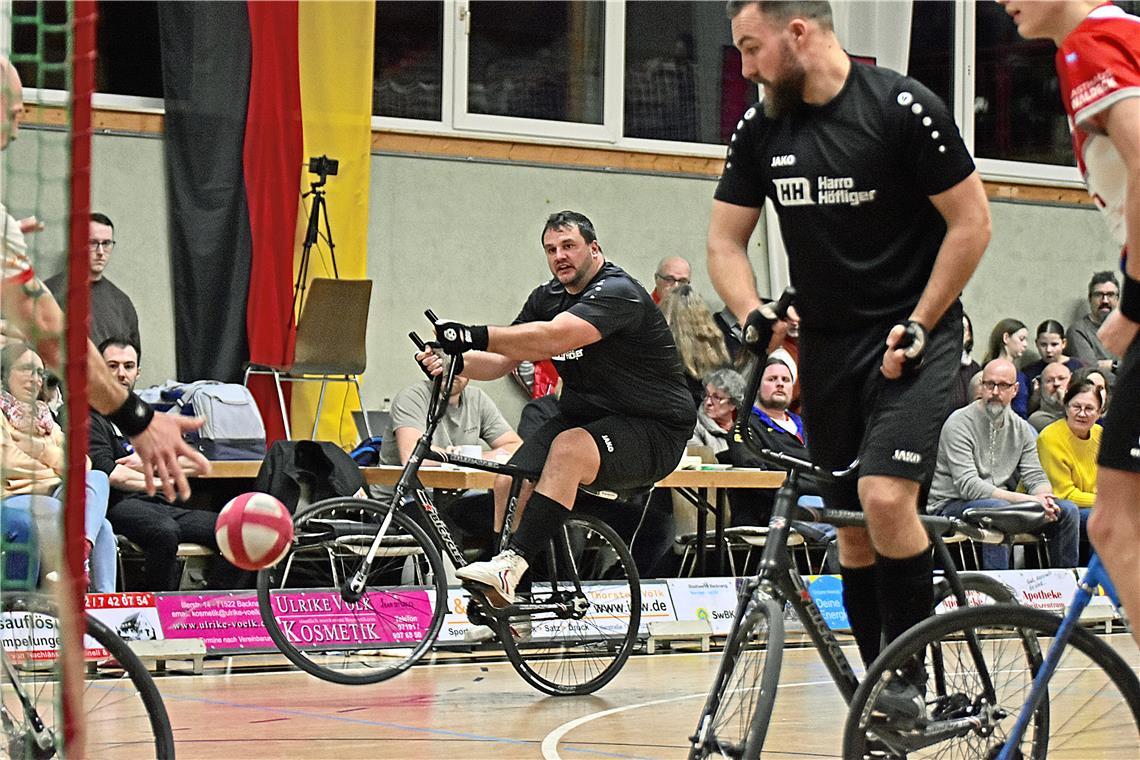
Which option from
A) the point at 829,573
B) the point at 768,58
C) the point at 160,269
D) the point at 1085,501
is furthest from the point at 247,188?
the point at 768,58

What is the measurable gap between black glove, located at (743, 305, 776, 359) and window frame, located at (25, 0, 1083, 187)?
299 inches

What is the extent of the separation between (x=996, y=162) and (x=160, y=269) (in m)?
7.30

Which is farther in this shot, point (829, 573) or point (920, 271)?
point (829, 573)

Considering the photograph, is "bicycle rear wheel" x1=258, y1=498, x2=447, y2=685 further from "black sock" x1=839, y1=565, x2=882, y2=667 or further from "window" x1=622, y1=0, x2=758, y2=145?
"window" x1=622, y1=0, x2=758, y2=145

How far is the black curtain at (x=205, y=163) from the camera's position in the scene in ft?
34.9

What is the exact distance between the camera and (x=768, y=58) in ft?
14.1

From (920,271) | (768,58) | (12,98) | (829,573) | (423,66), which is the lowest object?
(829,573)

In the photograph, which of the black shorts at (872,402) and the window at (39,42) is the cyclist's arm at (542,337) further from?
the black shorts at (872,402)

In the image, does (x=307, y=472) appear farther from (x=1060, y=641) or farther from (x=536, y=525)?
(x=1060, y=641)

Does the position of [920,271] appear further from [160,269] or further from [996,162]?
[996,162]

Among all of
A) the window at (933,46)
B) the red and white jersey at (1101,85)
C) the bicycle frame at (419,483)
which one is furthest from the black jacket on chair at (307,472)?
the window at (933,46)

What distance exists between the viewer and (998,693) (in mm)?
3988

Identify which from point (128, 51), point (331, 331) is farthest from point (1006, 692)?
point (128, 51)

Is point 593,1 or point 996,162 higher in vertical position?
point 593,1
